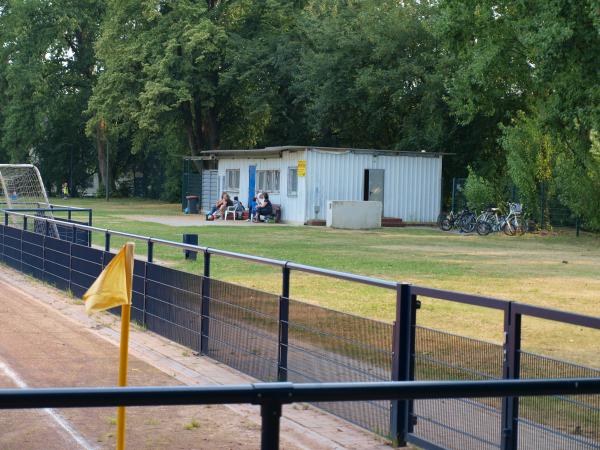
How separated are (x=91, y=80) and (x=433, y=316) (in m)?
67.6

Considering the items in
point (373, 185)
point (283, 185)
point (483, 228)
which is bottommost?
point (483, 228)

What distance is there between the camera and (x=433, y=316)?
14.4 m

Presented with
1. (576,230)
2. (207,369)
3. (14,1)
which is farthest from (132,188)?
(207,369)

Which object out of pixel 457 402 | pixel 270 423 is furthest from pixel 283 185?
pixel 270 423

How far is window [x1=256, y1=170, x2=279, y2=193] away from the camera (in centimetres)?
4595

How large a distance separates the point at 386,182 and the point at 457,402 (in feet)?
124

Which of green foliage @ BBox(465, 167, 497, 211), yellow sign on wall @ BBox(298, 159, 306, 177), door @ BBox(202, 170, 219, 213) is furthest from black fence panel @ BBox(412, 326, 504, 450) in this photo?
door @ BBox(202, 170, 219, 213)

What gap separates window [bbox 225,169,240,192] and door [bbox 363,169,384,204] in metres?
8.35

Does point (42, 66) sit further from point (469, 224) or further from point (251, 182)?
point (469, 224)

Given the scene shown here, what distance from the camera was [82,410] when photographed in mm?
8039

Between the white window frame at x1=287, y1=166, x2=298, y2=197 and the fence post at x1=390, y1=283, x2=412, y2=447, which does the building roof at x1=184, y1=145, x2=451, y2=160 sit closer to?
the white window frame at x1=287, y1=166, x2=298, y2=197

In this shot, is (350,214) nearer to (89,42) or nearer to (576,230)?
(576,230)

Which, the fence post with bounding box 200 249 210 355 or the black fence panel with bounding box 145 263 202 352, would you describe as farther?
the black fence panel with bounding box 145 263 202 352

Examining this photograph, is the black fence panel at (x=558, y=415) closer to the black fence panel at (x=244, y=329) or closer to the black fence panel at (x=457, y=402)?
the black fence panel at (x=457, y=402)
